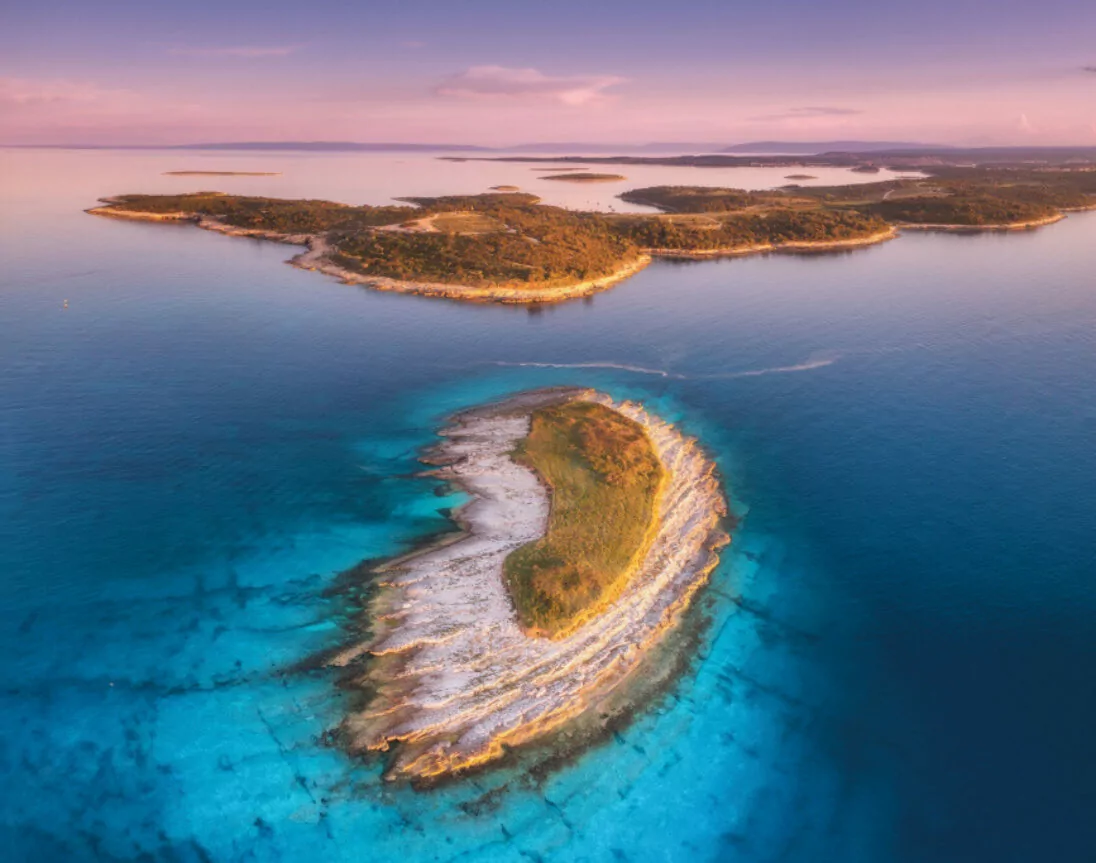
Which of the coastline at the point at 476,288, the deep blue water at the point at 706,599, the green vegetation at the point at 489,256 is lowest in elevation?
the deep blue water at the point at 706,599

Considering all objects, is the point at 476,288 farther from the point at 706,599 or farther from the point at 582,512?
the point at 706,599

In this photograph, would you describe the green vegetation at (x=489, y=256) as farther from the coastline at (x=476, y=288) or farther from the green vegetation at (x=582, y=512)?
the green vegetation at (x=582, y=512)

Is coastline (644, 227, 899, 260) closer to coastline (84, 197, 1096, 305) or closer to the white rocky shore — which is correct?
coastline (84, 197, 1096, 305)

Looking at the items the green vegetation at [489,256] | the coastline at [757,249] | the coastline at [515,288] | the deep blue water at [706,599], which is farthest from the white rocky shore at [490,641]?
the coastline at [757,249]

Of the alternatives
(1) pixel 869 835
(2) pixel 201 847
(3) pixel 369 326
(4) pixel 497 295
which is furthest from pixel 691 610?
(4) pixel 497 295

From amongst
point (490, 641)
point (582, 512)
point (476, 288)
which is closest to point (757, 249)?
point (476, 288)

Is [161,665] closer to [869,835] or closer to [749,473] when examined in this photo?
[869,835]

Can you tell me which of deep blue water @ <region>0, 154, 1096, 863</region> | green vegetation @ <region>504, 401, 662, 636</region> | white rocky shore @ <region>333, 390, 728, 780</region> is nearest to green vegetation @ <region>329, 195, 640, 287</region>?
deep blue water @ <region>0, 154, 1096, 863</region>
